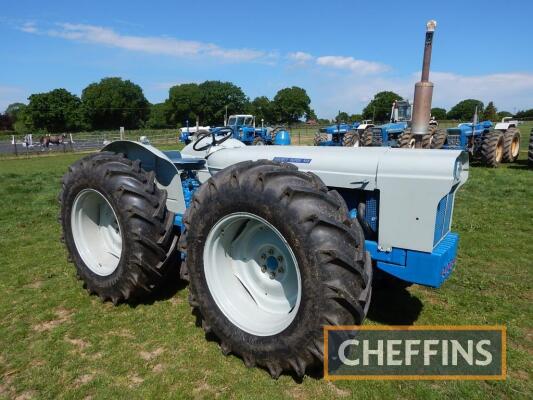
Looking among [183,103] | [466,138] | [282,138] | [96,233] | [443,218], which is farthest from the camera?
[183,103]

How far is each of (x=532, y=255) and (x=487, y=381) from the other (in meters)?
3.08

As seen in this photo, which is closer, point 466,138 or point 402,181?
point 402,181

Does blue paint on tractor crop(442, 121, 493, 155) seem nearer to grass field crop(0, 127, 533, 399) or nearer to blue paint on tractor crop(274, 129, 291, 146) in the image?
grass field crop(0, 127, 533, 399)

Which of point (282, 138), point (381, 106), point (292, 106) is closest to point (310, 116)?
point (292, 106)

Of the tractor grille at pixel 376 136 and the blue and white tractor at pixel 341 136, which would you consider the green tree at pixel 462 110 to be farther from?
the tractor grille at pixel 376 136

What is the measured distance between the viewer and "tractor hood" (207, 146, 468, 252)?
2.70m

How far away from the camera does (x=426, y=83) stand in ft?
11.2

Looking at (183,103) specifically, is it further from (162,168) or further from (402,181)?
(402,181)

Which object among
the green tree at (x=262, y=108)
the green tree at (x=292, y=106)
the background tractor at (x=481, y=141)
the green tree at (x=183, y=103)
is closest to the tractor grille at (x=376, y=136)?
the background tractor at (x=481, y=141)

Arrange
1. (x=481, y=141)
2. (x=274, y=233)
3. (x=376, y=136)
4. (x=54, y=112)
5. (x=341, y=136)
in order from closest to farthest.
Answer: (x=274, y=233) < (x=481, y=141) < (x=376, y=136) < (x=341, y=136) < (x=54, y=112)

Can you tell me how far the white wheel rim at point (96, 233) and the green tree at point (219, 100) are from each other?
77.2 meters

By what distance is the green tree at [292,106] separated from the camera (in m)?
85.9

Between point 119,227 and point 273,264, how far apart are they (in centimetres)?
144

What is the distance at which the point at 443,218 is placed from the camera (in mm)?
3129
